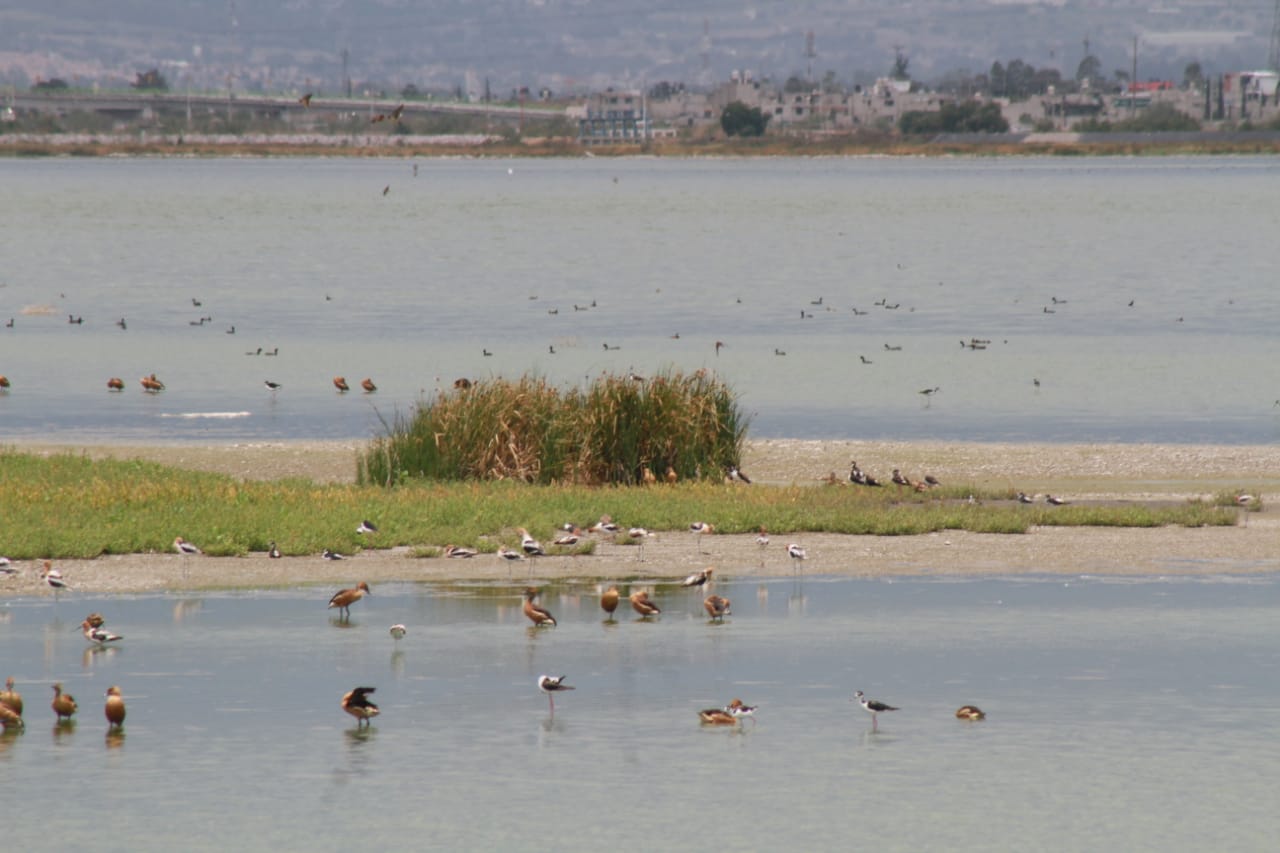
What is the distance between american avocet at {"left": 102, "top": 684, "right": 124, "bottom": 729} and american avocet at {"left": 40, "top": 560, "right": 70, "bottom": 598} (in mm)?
5073

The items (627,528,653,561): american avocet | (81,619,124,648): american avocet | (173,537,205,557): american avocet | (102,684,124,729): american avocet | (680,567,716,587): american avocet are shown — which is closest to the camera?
(102,684,124,729): american avocet

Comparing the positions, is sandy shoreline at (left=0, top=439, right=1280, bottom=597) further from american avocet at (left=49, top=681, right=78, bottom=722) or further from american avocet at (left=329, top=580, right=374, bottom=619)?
american avocet at (left=49, top=681, right=78, bottom=722)

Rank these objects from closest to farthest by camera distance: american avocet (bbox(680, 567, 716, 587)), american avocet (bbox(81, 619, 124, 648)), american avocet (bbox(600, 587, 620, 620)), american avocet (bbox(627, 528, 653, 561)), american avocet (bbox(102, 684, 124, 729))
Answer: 1. american avocet (bbox(102, 684, 124, 729))
2. american avocet (bbox(81, 619, 124, 648))
3. american avocet (bbox(600, 587, 620, 620))
4. american avocet (bbox(680, 567, 716, 587))
5. american avocet (bbox(627, 528, 653, 561))

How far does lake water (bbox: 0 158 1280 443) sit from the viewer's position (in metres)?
44.8

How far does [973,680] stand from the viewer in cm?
1923

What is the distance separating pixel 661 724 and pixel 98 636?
19.3 feet

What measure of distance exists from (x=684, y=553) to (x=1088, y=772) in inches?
379

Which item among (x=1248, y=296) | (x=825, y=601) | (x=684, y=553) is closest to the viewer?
(x=825, y=601)

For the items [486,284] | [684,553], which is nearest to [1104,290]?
[486,284]

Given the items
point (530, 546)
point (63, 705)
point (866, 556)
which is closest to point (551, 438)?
point (866, 556)

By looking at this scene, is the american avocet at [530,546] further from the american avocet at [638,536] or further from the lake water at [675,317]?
the lake water at [675,317]

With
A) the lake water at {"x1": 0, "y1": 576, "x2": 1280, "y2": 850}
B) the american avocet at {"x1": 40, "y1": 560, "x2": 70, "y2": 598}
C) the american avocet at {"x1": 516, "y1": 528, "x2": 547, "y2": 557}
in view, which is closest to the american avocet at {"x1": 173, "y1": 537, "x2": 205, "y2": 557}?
the lake water at {"x1": 0, "y1": 576, "x2": 1280, "y2": 850}

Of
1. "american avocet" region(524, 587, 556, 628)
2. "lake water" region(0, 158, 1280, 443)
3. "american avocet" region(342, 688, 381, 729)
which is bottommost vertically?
"lake water" region(0, 158, 1280, 443)

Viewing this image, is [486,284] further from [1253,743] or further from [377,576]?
[1253,743]
